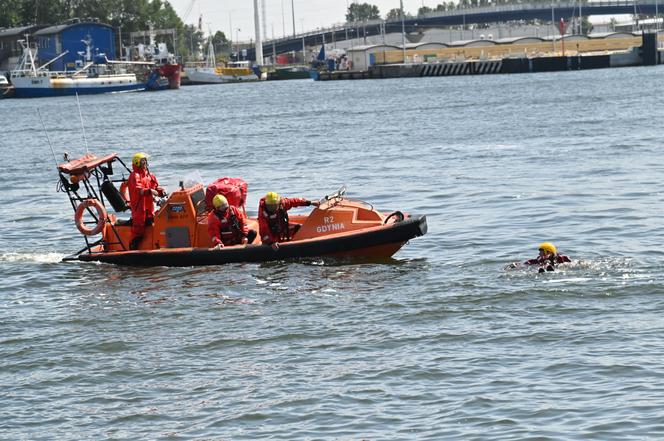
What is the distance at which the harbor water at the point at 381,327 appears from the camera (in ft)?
40.1

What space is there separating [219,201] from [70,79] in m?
104

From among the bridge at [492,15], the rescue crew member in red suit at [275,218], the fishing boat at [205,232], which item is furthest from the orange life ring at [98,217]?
the bridge at [492,15]

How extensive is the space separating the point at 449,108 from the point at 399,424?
54794mm

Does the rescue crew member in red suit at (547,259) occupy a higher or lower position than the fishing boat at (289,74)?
lower

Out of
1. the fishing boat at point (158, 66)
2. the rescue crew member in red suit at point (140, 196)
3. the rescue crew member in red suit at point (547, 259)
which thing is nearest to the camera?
the rescue crew member in red suit at point (547, 259)

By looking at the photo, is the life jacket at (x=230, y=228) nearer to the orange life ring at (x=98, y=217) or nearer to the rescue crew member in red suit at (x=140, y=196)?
the rescue crew member in red suit at (x=140, y=196)

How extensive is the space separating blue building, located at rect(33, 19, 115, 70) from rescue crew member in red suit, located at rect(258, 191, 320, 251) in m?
113

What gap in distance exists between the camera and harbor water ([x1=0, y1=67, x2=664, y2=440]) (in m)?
12.2

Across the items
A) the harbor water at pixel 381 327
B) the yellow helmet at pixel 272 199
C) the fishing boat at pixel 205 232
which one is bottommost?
the harbor water at pixel 381 327

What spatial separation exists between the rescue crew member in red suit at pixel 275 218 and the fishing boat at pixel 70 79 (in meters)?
99.4

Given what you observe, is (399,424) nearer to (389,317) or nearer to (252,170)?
(389,317)

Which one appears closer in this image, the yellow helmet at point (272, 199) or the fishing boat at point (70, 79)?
the yellow helmet at point (272, 199)

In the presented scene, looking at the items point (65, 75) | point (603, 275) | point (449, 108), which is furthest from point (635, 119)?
point (65, 75)

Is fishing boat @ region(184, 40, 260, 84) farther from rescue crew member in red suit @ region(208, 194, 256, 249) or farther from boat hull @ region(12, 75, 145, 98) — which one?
rescue crew member in red suit @ region(208, 194, 256, 249)
